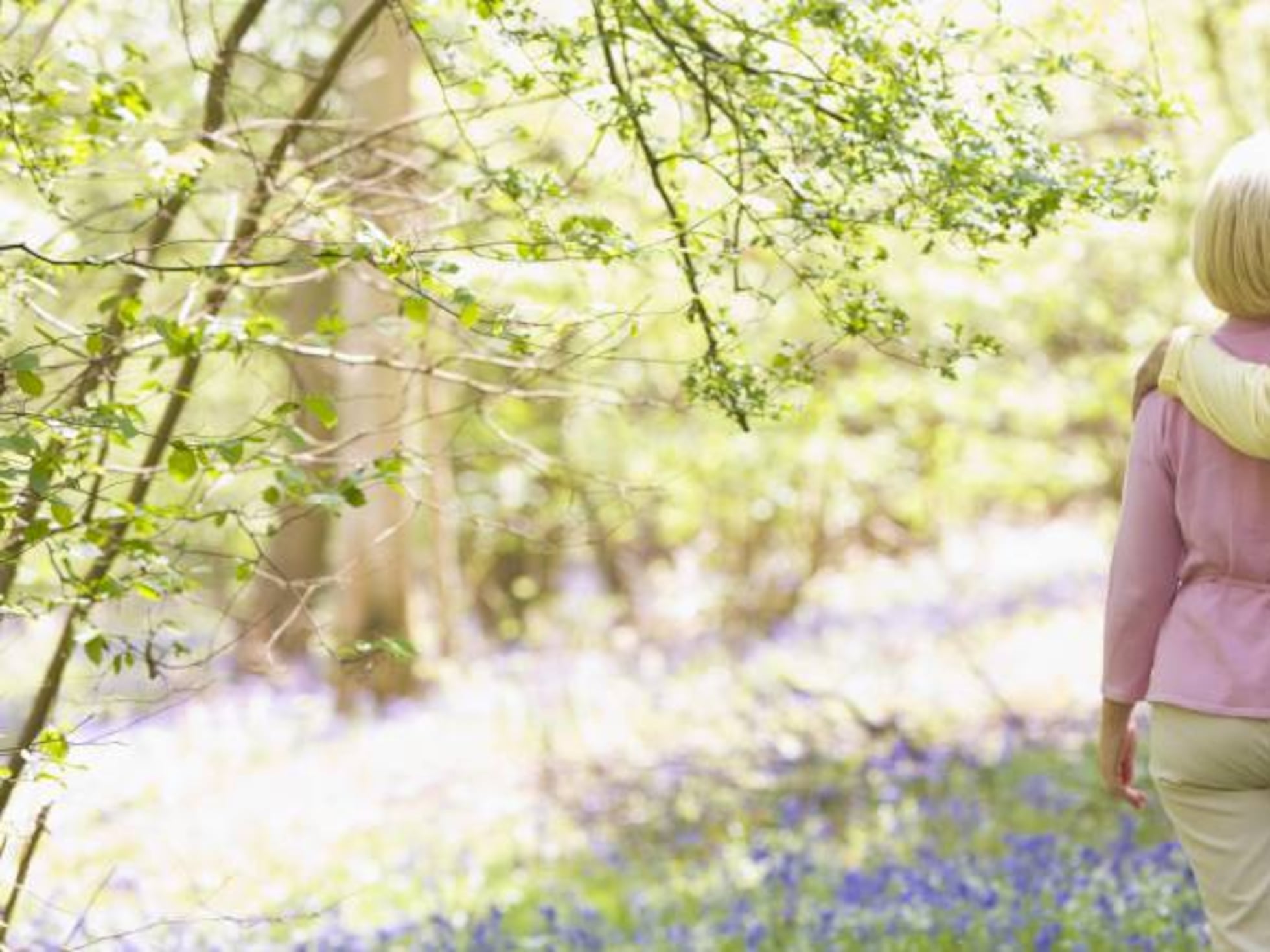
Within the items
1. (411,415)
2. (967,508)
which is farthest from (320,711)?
(967,508)

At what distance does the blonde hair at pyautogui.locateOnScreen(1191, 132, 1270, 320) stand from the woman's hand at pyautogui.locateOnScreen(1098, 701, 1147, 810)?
78 centimetres

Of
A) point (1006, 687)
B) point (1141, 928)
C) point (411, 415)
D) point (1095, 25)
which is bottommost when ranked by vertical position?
point (1141, 928)

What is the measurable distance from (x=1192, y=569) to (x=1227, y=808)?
1.39 feet

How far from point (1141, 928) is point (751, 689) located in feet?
14.1

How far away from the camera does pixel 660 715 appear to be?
11.1 m

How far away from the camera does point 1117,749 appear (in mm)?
3436

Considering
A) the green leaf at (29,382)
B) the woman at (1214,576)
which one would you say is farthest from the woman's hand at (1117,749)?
the green leaf at (29,382)

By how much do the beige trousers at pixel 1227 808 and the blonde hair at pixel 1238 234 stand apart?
0.72 metres

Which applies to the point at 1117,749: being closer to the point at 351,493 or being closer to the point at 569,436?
the point at 351,493

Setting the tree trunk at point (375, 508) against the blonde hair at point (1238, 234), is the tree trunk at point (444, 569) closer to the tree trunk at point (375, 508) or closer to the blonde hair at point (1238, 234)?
the tree trunk at point (375, 508)

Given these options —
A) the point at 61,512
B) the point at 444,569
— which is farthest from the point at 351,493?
the point at 444,569

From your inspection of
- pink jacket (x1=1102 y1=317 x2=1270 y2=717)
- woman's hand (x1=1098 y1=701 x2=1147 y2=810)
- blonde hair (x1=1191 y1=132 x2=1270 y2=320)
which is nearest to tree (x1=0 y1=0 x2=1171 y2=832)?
blonde hair (x1=1191 y1=132 x2=1270 y2=320)

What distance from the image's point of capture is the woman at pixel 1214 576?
3.03m

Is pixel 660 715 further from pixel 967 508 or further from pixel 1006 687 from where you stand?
pixel 967 508
